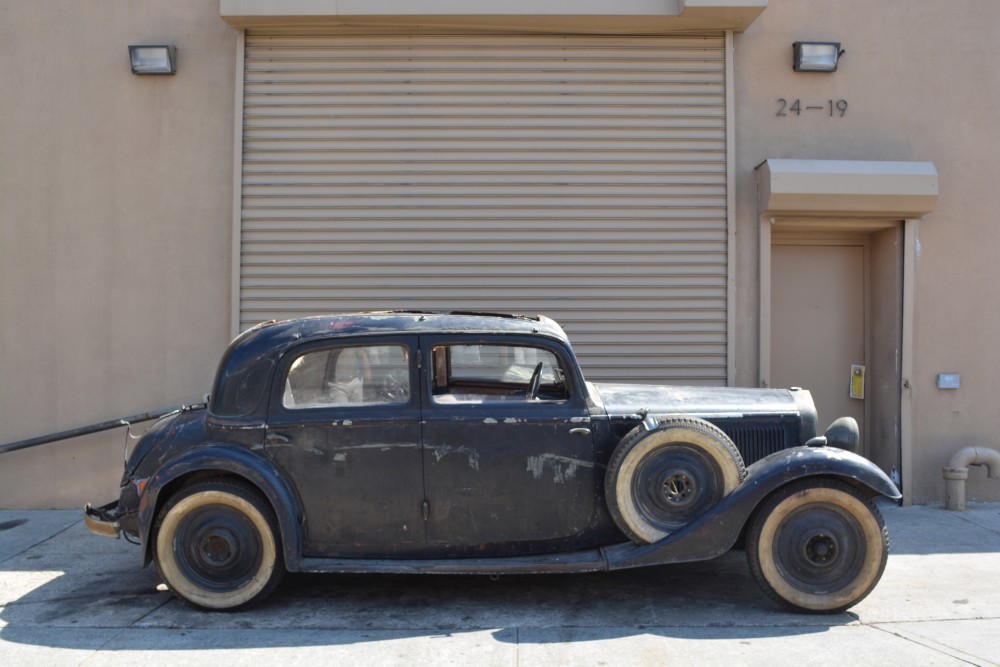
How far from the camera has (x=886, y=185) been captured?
25.5 ft

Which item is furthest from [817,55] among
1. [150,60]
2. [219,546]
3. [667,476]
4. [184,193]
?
[219,546]

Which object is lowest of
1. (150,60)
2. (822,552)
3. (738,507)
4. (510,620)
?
(510,620)

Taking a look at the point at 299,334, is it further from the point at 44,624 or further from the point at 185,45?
the point at 185,45

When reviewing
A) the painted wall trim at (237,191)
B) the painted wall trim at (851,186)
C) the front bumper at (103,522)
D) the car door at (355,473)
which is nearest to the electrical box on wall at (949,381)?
the painted wall trim at (851,186)

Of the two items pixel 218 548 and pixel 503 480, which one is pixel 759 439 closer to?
pixel 503 480

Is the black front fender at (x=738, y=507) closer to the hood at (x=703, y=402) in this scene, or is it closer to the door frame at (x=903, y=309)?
the hood at (x=703, y=402)

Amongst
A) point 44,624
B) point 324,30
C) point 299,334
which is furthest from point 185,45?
point 44,624

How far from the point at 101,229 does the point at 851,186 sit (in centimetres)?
692

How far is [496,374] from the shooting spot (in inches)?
226

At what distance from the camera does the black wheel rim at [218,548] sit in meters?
5.34

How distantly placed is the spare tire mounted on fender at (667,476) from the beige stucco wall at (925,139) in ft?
10.4

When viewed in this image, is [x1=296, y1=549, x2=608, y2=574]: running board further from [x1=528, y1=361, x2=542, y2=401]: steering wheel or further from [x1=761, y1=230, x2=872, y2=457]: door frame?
[x1=761, y1=230, x2=872, y2=457]: door frame

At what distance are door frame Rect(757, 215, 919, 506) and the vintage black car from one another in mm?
2695

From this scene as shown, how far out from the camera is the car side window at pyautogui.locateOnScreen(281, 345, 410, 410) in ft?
17.8
